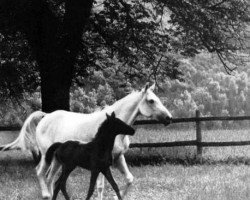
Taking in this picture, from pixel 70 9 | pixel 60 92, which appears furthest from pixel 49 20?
pixel 60 92

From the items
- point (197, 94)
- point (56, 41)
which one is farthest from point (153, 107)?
point (197, 94)

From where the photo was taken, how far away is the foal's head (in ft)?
23.3

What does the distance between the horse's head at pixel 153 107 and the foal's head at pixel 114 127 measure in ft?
5.41

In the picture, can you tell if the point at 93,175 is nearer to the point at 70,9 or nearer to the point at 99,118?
the point at 99,118

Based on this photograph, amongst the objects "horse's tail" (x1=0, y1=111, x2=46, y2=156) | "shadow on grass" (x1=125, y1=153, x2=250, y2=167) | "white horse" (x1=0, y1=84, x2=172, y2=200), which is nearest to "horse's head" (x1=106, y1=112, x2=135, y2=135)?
"white horse" (x1=0, y1=84, x2=172, y2=200)

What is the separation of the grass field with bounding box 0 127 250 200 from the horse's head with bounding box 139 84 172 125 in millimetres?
1447

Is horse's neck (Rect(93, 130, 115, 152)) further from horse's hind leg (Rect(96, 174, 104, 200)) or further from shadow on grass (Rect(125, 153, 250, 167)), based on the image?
shadow on grass (Rect(125, 153, 250, 167))

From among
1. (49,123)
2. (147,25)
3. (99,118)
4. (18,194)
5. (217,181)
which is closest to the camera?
(99,118)

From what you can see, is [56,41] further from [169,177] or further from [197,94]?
[197,94]

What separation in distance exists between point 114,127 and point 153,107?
5.78ft

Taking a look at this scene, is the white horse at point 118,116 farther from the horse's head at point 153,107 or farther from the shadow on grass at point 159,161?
the shadow on grass at point 159,161

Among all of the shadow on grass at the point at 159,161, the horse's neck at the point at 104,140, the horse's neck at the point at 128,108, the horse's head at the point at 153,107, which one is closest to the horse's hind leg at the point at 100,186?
the horse's neck at the point at 128,108

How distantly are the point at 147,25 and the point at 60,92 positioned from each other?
10.8 ft

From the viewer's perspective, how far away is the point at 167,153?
17828 mm
